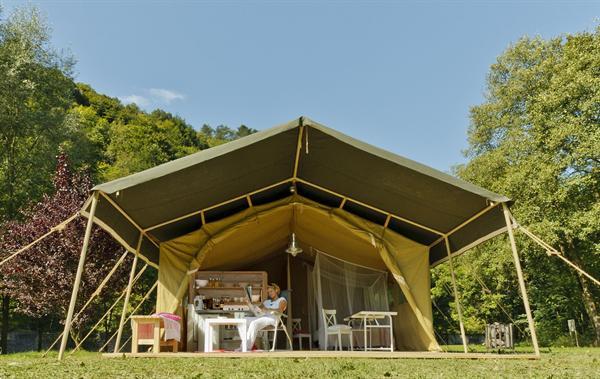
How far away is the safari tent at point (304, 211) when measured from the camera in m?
6.15

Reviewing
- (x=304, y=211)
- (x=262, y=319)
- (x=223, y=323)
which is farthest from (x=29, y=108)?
(x=262, y=319)

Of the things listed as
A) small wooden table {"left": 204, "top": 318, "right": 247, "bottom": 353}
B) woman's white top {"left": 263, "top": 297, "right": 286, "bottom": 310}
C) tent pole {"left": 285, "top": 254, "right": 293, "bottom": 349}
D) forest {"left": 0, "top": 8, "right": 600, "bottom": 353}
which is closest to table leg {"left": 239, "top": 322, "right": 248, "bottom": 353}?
small wooden table {"left": 204, "top": 318, "right": 247, "bottom": 353}

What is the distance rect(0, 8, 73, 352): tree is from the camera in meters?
15.3

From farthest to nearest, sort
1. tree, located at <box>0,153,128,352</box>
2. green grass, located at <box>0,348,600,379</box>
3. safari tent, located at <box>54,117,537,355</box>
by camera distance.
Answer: tree, located at <box>0,153,128,352</box> < safari tent, located at <box>54,117,537,355</box> < green grass, located at <box>0,348,600,379</box>

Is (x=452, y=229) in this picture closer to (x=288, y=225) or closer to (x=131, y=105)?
(x=288, y=225)

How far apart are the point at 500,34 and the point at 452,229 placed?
14.6 m

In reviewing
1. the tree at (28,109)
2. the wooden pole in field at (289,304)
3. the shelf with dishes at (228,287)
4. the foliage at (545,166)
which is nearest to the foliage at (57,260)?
Result: the tree at (28,109)

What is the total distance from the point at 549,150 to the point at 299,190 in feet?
31.7

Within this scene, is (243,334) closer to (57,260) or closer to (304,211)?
(304,211)

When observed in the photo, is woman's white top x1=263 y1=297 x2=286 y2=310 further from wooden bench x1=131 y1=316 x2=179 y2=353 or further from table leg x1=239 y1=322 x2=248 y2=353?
wooden bench x1=131 y1=316 x2=179 y2=353

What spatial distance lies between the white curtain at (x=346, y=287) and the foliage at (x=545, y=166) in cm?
671

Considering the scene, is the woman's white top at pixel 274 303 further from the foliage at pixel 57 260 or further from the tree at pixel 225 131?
the tree at pixel 225 131

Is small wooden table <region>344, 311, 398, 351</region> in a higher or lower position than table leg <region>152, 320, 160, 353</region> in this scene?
higher

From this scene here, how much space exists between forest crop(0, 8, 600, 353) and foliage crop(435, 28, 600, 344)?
39 millimetres
